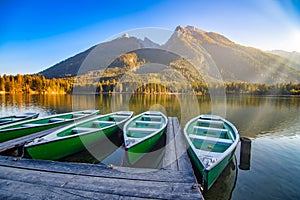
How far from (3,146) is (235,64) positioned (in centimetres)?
19159

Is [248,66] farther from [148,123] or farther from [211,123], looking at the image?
[148,123]

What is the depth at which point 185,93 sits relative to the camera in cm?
8719

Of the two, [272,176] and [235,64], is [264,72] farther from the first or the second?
[272,176]

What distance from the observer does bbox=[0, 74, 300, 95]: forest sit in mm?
71312

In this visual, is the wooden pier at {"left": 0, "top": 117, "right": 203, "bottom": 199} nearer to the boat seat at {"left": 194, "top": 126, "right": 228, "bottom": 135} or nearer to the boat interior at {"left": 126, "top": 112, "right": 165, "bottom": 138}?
the boat interior at {"left": 126, "top": 112, "right": 165, "bottom": 138}

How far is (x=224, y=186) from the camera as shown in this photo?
570 cm

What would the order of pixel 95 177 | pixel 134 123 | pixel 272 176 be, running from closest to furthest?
1. pixel 95 177
2. pixel 272 176
3. pixel 134 123

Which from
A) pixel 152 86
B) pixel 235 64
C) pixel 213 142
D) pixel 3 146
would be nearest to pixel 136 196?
pixel 213 142

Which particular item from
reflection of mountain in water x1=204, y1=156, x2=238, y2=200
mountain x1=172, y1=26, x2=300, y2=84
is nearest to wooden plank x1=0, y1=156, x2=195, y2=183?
reflection of mountain in water x1=204, y1=156, x2=238, y2=200

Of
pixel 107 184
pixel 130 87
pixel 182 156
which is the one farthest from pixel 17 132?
pixel 130 87

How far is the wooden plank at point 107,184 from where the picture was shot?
11.2 ft

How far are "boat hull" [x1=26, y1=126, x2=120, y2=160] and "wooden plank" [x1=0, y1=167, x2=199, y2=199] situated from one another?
3.93 ft

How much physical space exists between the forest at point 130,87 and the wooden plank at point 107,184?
70.3 meters

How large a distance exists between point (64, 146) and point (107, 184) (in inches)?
144
